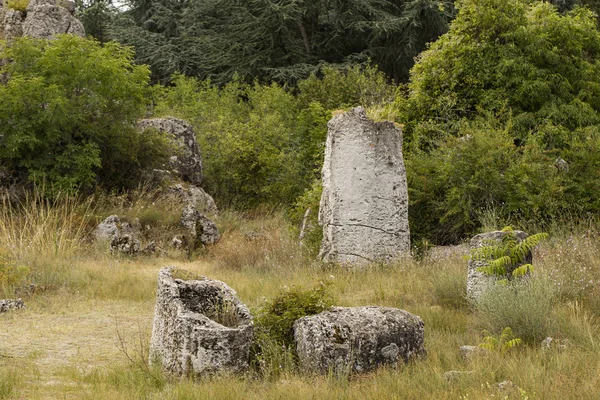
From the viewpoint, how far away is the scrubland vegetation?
21.2 ft

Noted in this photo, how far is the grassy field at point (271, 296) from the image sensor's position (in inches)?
229

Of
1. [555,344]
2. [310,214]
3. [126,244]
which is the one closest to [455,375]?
[555,344]

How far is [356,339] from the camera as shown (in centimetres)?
647

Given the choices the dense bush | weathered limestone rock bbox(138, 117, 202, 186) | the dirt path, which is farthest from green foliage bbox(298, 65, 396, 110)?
the dirt path

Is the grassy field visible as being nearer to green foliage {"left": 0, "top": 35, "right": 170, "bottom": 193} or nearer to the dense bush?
green foliage {"left": 0, "top": 35, "right": 170, "bottom": 193}

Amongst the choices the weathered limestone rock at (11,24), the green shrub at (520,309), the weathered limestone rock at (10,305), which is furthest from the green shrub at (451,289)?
the weathered limestone rock at (11,24)

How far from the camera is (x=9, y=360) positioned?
24.6 feet

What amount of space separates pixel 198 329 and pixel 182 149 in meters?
13.7

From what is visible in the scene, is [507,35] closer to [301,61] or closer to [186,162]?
[186,162]

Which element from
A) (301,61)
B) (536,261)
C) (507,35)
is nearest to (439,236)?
(536,261)

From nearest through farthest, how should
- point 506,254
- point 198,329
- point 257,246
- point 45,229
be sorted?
point 198,329 < point 506,254 < point 45,229 < point 257,246

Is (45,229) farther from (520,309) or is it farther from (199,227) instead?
(520,309)

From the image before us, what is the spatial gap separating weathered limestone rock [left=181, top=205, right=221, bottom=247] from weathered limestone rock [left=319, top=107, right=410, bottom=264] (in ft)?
15.4

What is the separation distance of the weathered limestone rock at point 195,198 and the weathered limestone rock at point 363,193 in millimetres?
6385
